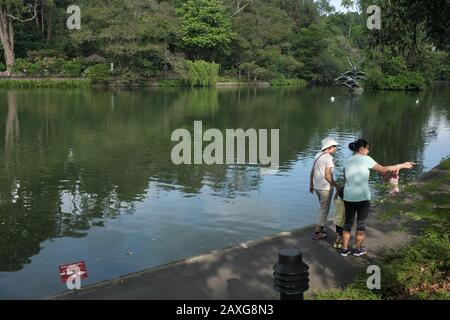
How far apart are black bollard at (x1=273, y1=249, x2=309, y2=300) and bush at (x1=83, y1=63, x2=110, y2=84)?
54153 mm

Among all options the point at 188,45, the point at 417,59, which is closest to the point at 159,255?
the point at 188,45

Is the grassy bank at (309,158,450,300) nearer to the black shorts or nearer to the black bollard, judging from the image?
the black shorts

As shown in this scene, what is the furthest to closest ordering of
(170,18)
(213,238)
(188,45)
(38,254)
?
(188,45) → (170,18) → (213,238) → (38,254)

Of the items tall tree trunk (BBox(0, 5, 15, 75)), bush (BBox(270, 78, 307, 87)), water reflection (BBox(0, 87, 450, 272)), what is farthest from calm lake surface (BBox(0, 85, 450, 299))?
bush (BBox(270, 78, 307, 87))

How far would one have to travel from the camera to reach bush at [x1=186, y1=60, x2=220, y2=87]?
204 ft

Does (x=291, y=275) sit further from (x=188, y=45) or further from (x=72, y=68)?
(x=188, y=45)

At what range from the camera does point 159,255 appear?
28.3ft

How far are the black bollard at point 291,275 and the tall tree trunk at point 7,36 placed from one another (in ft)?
184

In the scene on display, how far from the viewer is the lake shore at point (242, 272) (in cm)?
602

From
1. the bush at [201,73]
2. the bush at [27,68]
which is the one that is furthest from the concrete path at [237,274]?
the bush at [201,73]

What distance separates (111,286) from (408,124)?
87.8 ft

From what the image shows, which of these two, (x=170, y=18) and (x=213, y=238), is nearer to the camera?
(x=213, y=238)
